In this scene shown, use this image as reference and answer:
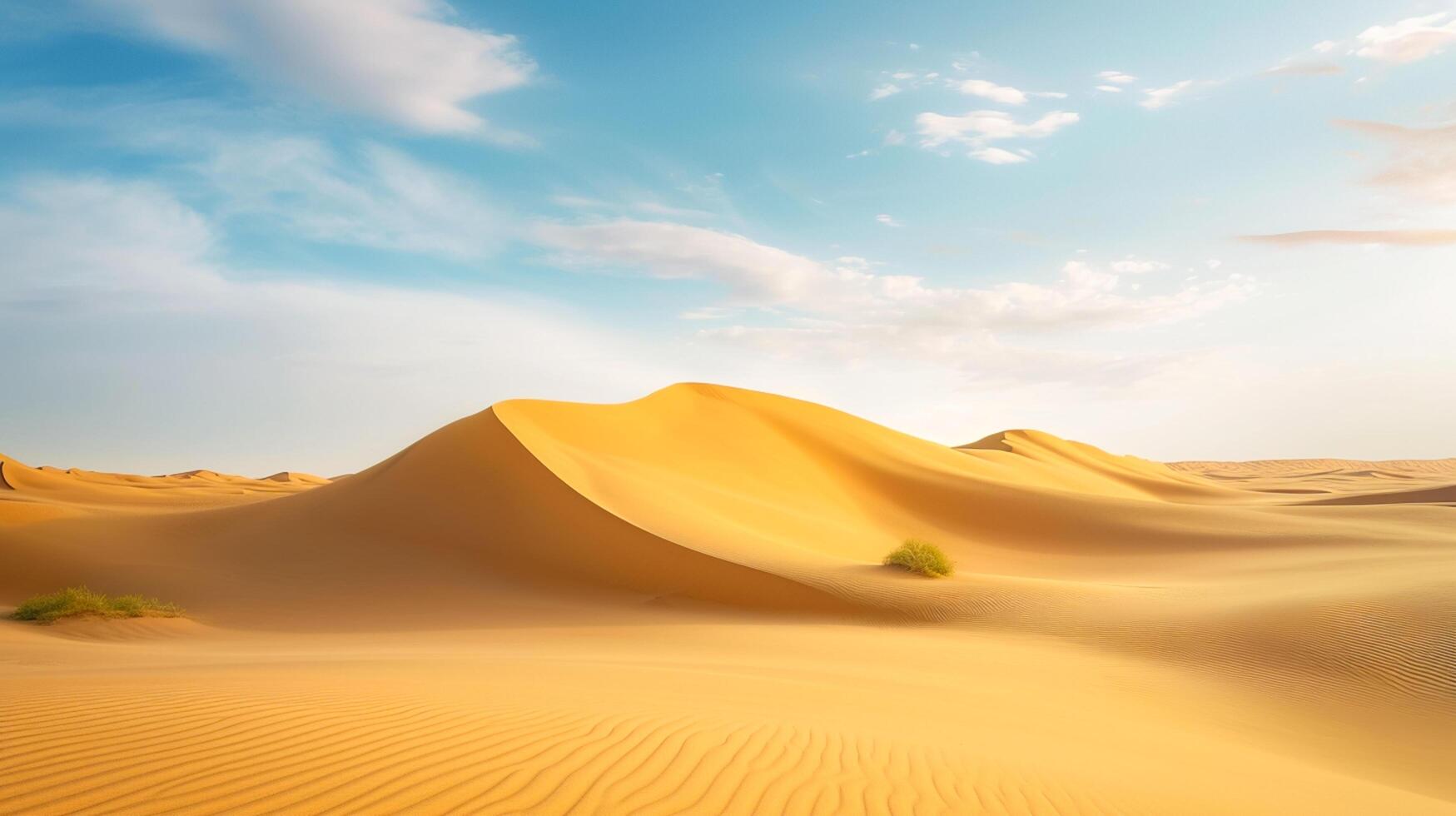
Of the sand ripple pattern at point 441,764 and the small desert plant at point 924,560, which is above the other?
the small desert plant at point 924,560

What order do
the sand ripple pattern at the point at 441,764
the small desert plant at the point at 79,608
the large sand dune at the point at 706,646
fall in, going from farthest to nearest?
the small desert plant at the point at 79,608, the large sand dune at the point at 706,646, the sand ripple pattern at the point at 441,764

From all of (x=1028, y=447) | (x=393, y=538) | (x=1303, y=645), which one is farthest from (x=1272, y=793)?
(x=1028, y=447)

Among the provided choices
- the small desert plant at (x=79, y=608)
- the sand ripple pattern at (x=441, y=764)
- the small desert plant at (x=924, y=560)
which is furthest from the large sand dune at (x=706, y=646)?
the small desert plant at (x=924, y=560)

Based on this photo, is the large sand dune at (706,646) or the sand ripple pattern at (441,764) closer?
the sand ripple pattern at (441,764)

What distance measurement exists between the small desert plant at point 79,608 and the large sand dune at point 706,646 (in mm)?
473

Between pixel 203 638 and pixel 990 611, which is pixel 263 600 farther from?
pixel 990 611

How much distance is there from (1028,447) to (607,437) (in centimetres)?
4420

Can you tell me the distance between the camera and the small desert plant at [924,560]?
1961cm

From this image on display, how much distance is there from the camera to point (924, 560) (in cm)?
1972

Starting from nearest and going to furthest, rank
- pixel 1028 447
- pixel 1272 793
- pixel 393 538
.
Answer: pixel 1272 793, pixel 393 538, pixel 1028 447

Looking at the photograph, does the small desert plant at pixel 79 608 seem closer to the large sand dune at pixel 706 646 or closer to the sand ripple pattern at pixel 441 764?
the large sand dune at pixel 706 646

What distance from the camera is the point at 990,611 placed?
17406 millimetres

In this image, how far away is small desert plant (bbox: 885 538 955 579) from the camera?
1961cm

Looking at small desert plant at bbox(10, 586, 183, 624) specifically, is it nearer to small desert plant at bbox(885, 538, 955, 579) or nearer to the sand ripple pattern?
the sand ripple pattern
